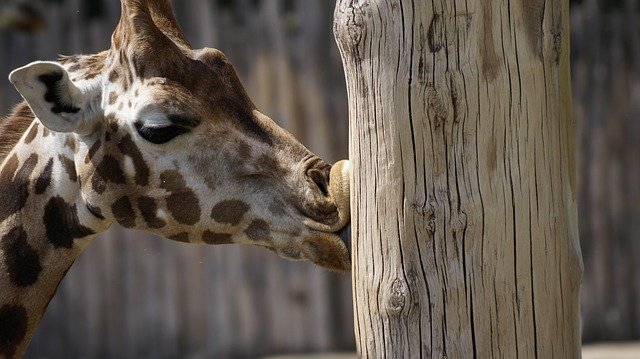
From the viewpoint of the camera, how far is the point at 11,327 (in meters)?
3.62

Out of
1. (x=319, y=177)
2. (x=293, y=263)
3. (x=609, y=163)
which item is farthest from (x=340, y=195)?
(x=609, y=163)

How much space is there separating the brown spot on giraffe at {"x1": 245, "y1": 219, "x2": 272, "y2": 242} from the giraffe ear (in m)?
0.70

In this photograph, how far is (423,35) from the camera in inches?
105

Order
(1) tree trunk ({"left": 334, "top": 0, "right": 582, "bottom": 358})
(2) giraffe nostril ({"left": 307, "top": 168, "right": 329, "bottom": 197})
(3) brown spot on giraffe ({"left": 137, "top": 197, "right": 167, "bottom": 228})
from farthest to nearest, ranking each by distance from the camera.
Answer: (3) brown spot on giraffe ({"left": 137, "top": 197, "right": 167, "bottom": 228})
(2) giraffe nostril ({"left": 307, "top": 168, "right": 329, "bottom": 197})
(1) tree trunk ({"left": 334, "top": 0, "right": 582, "bottom": 358})

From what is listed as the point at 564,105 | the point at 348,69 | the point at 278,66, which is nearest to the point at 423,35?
the point at 348,69

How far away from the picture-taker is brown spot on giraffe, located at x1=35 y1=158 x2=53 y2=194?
3645mm

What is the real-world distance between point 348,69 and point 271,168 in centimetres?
69

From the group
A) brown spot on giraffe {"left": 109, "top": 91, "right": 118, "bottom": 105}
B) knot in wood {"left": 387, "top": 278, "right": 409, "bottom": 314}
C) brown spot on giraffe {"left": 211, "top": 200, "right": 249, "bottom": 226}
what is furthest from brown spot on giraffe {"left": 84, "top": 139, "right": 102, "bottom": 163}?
knot in wood {"left": 387, "top": 278, "right": 409, "bottom": 314}

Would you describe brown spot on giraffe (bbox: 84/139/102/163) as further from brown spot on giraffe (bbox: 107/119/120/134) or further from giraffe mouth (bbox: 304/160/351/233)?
giraffe mouth (bbox: 304/160/351/233)

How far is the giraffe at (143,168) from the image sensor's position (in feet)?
11.2

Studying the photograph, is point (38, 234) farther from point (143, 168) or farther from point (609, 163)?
point (609, 163)

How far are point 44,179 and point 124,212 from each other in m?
0.33

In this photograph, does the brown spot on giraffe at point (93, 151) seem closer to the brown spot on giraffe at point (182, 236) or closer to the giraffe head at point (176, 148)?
the giraffe head at point (176, 148)

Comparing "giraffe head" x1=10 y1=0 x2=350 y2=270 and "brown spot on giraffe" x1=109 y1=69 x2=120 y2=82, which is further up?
"brown spot on giraffe" x1=109 y1=69 x2=120 y2=82
